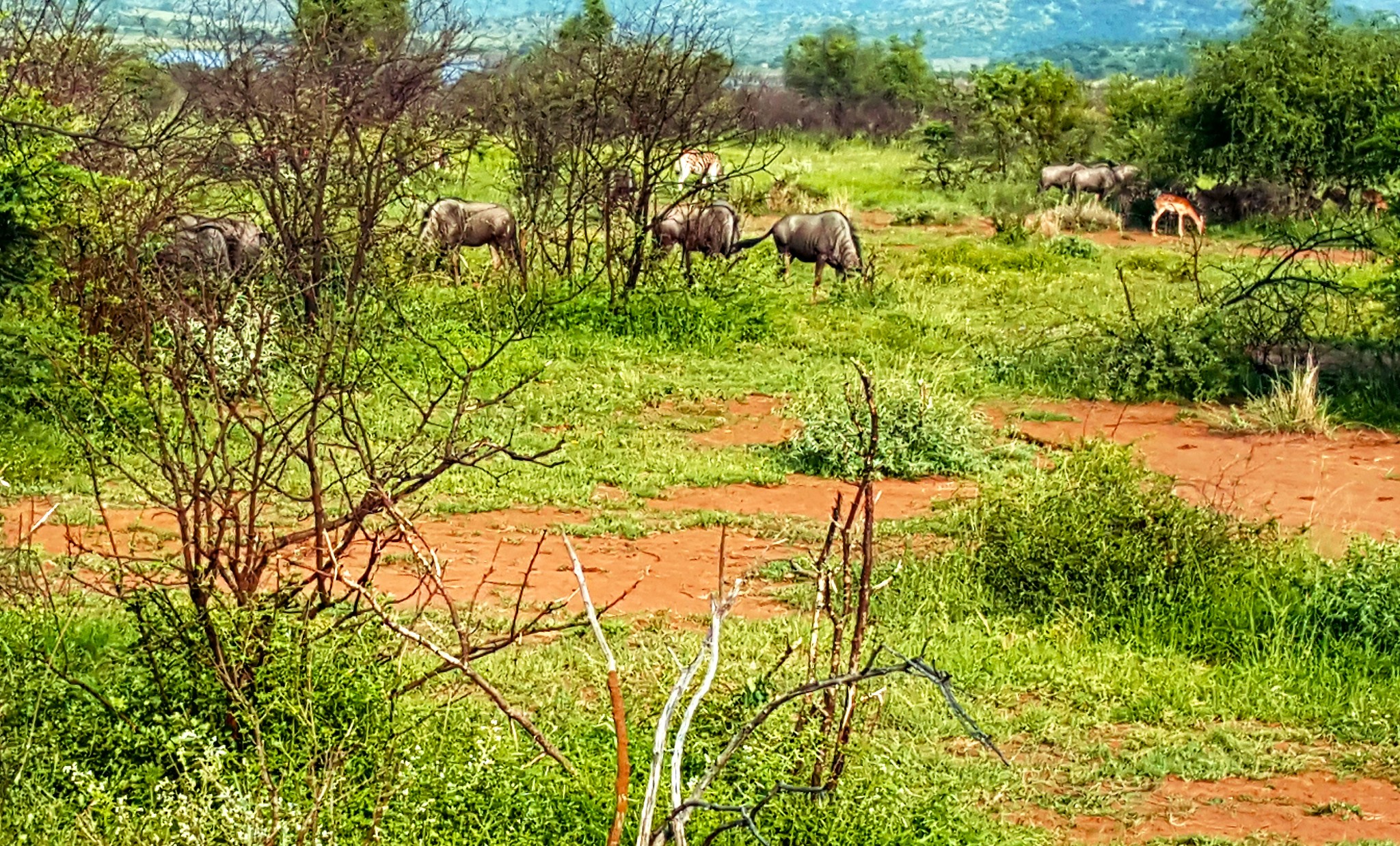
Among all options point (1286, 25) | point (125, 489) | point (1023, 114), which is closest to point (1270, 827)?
point (125, 489)

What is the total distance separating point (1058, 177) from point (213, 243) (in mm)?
16849

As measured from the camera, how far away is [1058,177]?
25.8 metres

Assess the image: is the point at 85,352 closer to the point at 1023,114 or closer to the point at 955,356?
the point at 955,356

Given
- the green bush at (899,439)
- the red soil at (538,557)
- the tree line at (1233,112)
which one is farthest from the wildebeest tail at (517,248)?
the tree line at (1233,112)

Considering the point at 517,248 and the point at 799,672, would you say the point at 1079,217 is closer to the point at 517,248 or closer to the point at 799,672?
the point at 517,248

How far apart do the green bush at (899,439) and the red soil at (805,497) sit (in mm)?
112

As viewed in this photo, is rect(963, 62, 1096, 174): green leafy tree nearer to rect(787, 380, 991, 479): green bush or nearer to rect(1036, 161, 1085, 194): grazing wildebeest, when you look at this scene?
rect(1036, 161, 1085, 194): grazing wildebeest

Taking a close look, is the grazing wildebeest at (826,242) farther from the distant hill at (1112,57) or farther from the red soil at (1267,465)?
the distant hill at (1112,57)

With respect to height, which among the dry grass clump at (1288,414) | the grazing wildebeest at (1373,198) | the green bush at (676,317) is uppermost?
the grazing wildebeest at (1373,198)

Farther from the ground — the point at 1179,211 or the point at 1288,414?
Answer: the point at 1179,211

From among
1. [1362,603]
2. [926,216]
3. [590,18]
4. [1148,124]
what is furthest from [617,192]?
[590,18]

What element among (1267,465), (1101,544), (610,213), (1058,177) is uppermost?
(1058,177)

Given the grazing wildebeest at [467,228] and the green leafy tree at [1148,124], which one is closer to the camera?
the grazing wildebeest at [467,228]

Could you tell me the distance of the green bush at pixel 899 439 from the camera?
953 centimetres
